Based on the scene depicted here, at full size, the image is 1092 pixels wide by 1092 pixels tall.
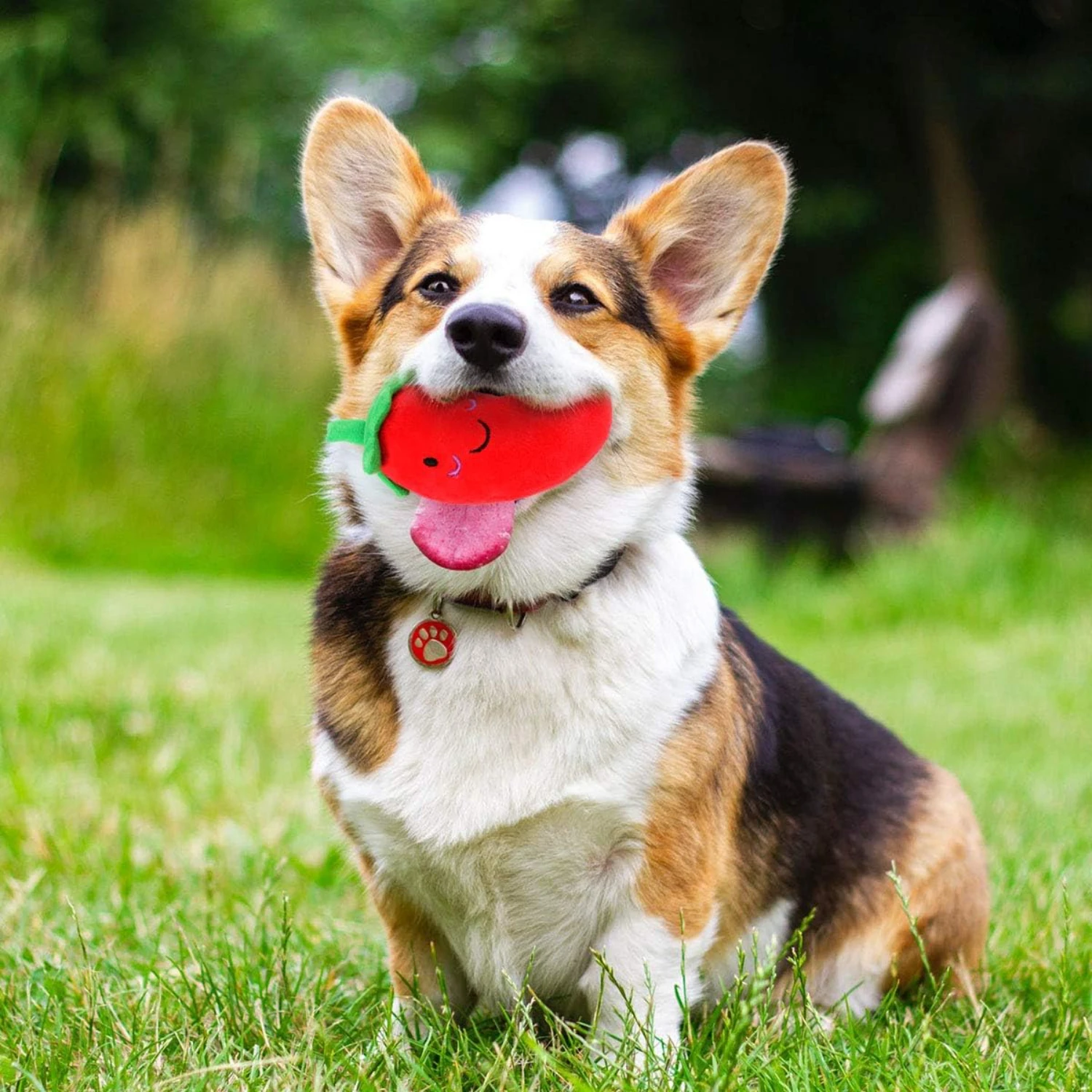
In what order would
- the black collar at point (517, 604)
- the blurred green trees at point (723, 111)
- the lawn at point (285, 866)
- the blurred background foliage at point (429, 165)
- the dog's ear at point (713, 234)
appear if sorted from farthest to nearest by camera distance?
the blurred green trees at point (723, 111) → the blurred background foliage at point (429, 165) → the dog's ear at point (713, 234) → the black collar at point (517, 604) → the lawn at point (285, 866)

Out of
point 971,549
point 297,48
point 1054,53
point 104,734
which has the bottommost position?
point 104,734

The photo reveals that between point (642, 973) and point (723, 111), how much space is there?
46.8 ft

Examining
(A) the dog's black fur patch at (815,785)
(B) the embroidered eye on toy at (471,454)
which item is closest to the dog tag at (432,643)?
(B) the embroidered eye on toy at (471,454)

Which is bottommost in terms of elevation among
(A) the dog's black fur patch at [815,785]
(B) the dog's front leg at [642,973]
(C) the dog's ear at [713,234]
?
(B) the dog's front leg at [642,973]

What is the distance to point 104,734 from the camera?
4.25 m

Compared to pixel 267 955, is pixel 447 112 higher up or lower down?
higher up

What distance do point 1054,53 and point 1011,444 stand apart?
13.0 feet

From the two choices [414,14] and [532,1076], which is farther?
[414,14]

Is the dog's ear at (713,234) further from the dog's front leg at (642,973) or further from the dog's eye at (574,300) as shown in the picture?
the dog's front leg at (642,973)

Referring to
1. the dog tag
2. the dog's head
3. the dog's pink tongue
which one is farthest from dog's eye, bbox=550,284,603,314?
the dog tag

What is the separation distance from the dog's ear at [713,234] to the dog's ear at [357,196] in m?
0.40

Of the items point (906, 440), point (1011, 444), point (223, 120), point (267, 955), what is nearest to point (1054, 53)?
point (1011, 444)

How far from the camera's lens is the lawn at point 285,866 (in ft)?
6.57

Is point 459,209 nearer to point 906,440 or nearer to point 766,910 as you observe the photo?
point 766,910
